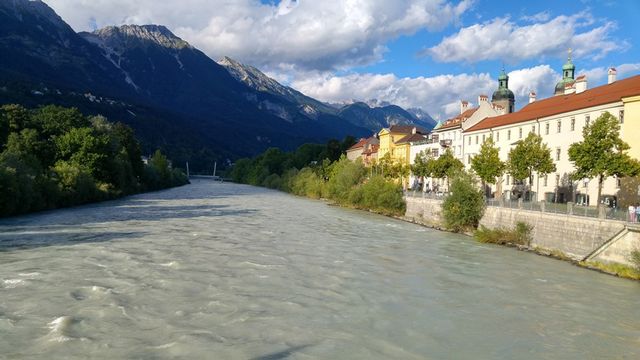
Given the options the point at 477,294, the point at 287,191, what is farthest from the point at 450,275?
the point at 287,191

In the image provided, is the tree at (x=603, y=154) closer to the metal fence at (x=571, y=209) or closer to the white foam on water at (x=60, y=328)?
the metal fence at (x=571, y=209)

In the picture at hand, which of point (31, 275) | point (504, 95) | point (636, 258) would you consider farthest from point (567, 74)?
point (31, 275)

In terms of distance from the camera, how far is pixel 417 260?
27484 mm

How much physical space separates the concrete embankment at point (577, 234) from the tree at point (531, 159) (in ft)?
21.5

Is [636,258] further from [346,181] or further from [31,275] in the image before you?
[346,181]

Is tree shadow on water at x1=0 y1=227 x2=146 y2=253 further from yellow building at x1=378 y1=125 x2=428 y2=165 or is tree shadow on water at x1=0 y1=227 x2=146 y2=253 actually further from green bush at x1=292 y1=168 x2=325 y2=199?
yellow building at x1=378 y1=125 x2=428 y2=165

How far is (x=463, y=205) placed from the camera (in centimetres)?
4088

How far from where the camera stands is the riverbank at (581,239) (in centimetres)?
2459

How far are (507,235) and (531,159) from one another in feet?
35.5

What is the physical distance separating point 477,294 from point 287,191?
8770cm

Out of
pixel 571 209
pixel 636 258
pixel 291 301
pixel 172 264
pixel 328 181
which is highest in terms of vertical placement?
pixel 328 181

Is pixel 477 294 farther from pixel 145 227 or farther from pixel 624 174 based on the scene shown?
pixel 145 227

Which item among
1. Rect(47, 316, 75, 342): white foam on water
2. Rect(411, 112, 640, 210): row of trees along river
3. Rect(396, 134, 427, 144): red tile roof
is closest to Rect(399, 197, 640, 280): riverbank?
Rect(411, 112, 640, 210): row of trees along river

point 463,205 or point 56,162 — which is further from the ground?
point 56,162
